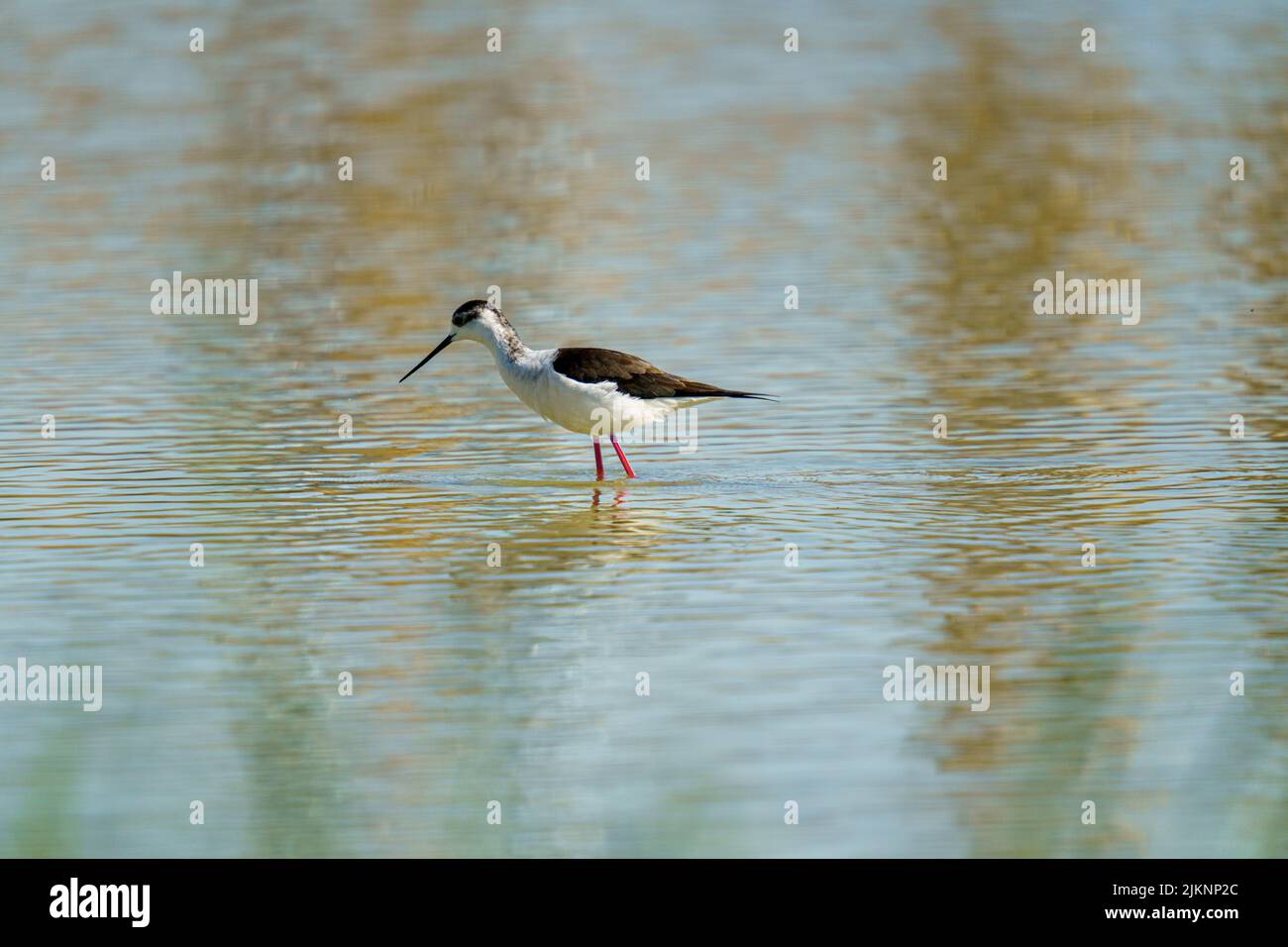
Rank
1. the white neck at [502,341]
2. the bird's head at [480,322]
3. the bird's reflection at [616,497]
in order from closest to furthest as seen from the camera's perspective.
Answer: the bird's reflection at [616,497] → the white neck at [502,341] → the bird's head at [480,322]

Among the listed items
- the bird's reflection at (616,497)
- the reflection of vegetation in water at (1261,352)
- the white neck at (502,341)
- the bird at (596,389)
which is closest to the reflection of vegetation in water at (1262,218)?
the reflection of vegetation in water at (1261,352)

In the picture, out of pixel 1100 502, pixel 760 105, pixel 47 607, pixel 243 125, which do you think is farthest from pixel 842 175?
pixel 47 607

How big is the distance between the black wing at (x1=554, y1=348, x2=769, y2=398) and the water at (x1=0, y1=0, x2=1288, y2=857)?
531mm

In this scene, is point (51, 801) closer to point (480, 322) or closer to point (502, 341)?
point (502, 341)

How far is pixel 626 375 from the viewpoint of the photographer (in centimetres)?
1293

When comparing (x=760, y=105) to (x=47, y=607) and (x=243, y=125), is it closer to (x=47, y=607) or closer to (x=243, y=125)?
(x=243, y=125)

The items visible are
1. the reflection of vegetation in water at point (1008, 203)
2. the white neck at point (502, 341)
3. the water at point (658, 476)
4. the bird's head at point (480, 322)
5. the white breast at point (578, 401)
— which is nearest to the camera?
the water at point (658, 476)

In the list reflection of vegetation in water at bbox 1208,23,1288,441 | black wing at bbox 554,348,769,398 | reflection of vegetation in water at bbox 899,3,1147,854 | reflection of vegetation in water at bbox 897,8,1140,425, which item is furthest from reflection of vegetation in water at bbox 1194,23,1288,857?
black wing at bbox 554,348,769,398

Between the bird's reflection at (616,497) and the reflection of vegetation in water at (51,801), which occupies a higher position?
the bird's reflection at (616,497)

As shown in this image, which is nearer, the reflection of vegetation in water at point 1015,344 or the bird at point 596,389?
the reflection of vegetation in water at point 1015,344

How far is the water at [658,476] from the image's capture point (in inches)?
300

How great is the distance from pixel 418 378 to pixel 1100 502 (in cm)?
605

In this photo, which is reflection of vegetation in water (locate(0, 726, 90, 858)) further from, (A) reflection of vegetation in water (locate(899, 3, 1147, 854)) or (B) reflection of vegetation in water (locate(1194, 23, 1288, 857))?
(B) reflection of vegetation in water (locate(1194, 23, 1288, 857))

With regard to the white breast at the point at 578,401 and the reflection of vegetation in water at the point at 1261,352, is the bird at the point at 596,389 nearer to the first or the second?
the white breast at the point at 578,401
